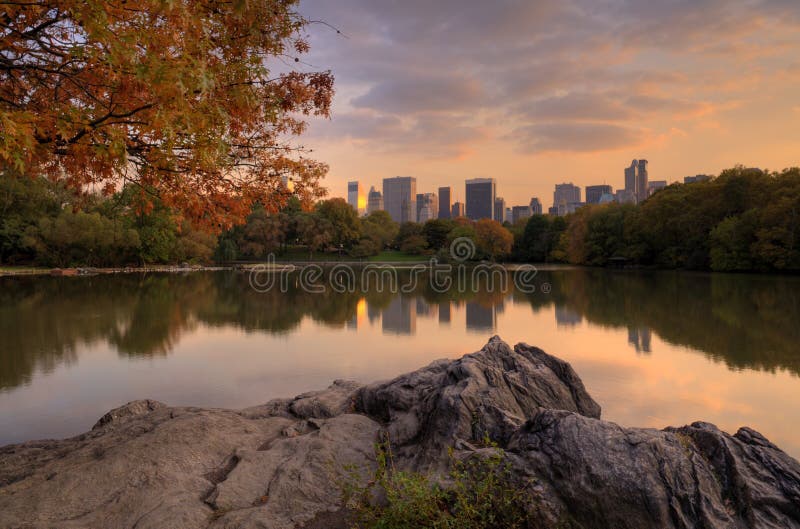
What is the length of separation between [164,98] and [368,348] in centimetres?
946

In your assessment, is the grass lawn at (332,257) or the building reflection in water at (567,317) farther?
the grass lawn at (332,257)

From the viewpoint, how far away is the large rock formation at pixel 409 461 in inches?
142

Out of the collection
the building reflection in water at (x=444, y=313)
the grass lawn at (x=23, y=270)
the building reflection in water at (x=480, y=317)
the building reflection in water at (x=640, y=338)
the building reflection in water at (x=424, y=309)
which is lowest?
the building reflection in water at (x=480, y=317)

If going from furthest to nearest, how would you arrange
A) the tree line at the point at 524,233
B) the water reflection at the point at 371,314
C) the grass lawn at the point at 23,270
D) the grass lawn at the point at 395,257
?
the grass lawn at the point at 395,257 < the grass lawn at the point at 23,270 < the tree line at the point at 524,233 < the water reflection at the point at 371,314

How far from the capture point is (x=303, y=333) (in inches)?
603

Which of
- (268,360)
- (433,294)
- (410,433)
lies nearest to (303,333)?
(268,360)

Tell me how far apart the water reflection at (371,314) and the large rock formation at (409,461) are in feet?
20.9

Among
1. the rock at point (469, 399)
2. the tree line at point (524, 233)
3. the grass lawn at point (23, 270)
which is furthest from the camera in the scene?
the grass lawn at point (23, 270)

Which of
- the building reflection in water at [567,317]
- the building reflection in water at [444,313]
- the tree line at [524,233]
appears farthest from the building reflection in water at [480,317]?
the tree line at [524,233]

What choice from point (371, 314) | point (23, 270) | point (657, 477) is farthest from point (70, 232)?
point (657, 477)

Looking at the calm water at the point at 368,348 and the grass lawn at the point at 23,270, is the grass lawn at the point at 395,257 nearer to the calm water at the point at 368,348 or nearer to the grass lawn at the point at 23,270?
the grass lawn at the point at 23,270

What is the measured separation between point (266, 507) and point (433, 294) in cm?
2333

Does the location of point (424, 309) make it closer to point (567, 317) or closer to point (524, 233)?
point (567, 317)

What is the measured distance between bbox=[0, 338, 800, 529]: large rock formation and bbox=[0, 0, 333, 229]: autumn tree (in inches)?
114
